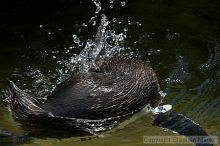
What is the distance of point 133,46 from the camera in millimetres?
5305

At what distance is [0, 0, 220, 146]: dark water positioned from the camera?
408cm

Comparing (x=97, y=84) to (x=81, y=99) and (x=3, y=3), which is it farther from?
(x=3, y=3)

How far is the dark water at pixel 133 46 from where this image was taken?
408cm

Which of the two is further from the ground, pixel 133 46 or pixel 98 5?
pixel 98 5

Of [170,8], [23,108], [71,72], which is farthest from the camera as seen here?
[170,8]

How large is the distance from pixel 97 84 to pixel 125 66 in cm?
46

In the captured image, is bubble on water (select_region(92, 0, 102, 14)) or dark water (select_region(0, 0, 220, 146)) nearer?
dark water (select_region(0, 0, 220, 146))

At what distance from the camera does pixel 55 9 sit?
6.31 meters

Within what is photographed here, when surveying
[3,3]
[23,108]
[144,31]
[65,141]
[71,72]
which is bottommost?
[65,141]

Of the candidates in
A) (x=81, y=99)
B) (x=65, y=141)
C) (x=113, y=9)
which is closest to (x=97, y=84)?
(x=81, y=99)

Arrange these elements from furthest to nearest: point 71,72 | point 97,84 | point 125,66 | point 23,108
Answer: point 71,72 < point 125,66 < point 97,84 < point 23,108

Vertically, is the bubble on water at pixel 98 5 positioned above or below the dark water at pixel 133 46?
above

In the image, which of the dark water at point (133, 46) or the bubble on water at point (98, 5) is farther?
the bubble on water at point (98, 5)

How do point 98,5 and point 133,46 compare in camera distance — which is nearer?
point 133,46
